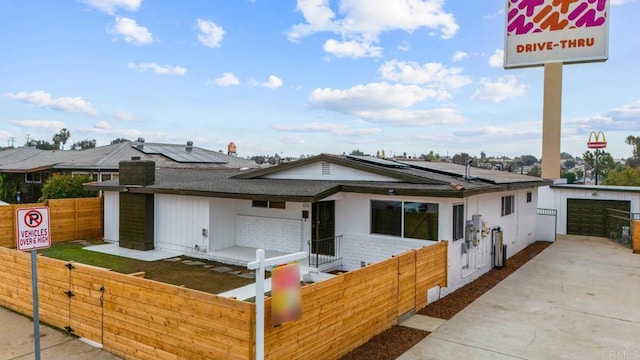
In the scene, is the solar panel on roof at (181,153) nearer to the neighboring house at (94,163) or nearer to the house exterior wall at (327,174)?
the neighboring house at (94,163)

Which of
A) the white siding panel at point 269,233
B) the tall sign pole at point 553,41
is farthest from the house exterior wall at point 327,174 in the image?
the tall sign pole at point 553,41

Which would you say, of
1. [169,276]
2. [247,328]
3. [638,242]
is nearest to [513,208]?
[638,242]

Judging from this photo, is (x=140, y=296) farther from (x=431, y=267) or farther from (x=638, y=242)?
(x=638, y=242)

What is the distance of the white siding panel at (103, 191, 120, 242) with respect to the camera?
635 inches

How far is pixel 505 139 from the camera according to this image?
35688mm

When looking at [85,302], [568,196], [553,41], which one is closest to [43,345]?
[85,302]

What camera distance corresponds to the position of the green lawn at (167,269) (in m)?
10.5

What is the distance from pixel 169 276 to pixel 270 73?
1668 cm

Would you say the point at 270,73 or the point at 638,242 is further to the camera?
the point at 270,73

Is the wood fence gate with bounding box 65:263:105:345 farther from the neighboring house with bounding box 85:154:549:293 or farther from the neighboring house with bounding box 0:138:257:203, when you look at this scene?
the neighboring house with bounding box 0:138:257:203

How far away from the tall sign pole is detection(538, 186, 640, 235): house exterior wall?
3.80 m

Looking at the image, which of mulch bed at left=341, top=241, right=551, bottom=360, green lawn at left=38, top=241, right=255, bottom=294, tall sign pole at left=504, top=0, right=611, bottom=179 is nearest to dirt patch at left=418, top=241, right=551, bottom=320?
mulch bed at left=341, top=241, right=551, bottom=360

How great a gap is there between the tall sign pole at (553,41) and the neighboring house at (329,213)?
10.2 metres

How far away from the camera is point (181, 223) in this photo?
558 inches
